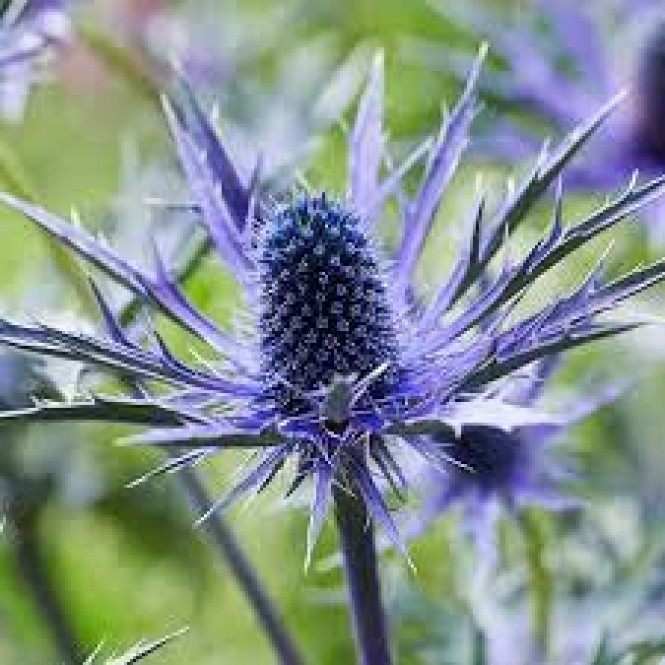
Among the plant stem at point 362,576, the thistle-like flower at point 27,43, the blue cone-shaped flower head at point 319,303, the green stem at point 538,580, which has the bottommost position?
the green stem at point 538,580

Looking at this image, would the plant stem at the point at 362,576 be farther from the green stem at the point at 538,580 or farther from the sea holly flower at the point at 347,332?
the green stem at the point at 538,580

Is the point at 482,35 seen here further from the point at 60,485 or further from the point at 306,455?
the point at 306,455

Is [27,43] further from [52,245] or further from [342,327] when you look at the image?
[342,327]

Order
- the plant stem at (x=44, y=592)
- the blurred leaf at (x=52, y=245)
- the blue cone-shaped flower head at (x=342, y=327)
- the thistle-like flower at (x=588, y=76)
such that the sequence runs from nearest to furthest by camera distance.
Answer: the blue cone-shaped flower head at (x=342, y=327) < the blurred leaf at (x=52, y=245) < the plant stem at (x=44, y=592) < the thistle-like flower at (x=588, y=76)

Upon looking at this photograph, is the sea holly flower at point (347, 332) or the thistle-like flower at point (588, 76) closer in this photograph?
the sea holly flower at point (347, 332)

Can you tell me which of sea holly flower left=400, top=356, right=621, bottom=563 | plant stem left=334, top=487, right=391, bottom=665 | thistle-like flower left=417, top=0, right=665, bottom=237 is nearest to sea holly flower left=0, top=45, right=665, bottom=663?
plant stem left=334, top=487, right=391, bottom=665

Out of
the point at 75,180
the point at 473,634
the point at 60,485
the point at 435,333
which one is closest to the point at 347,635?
the point at 60,485

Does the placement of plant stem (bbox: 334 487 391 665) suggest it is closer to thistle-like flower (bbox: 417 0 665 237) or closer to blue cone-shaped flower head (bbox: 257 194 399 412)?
blue cone-shaped flower head (bbox: 257 194 399 412)

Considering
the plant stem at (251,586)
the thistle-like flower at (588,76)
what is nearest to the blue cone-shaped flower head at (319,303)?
the plant stem at (251,586)
